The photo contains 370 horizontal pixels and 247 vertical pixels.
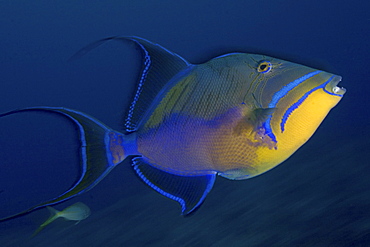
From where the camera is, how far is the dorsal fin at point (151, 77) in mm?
1255

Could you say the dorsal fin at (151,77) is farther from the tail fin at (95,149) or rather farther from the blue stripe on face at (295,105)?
the blue stripe on face at (295,105)

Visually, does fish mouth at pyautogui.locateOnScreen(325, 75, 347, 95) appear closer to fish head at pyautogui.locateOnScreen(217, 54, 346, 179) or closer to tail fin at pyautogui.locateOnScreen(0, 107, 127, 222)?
fish head at pyautogui.locateOnScreen(217, 54, 346, 179)

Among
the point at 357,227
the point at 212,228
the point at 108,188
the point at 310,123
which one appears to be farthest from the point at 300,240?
the point at 108,188

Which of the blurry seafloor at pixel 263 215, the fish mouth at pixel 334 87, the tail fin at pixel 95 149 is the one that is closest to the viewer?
the fish mouth at pixel 334 87

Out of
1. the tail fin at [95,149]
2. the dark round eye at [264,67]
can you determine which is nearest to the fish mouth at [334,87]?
the dark round eye at [264,67]

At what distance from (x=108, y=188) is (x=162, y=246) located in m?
7.28

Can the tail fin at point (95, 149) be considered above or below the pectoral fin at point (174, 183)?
above

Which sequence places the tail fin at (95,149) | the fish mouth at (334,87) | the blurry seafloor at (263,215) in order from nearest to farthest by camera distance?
the fish mouth at (334,87)
the tail fin at (95,149)
the blurry seafloor at (263,215)

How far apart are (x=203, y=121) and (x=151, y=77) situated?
10.2 inches

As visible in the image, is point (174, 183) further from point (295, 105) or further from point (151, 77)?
point (295, 105)

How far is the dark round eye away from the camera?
1.19 meters

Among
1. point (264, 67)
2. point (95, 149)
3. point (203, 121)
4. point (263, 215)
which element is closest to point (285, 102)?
point (264, 67)

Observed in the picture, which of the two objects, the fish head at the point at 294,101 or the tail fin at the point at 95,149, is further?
the tail fin at the point at 95,149

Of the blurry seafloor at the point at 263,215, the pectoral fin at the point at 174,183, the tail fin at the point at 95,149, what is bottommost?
the blurry seafloor at the point at 263,215
